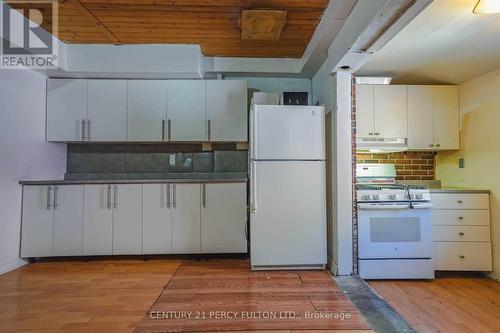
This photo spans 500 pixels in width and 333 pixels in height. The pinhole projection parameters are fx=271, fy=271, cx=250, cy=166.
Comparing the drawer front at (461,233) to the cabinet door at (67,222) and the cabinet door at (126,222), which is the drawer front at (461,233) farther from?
the cabinet door at (67,222)

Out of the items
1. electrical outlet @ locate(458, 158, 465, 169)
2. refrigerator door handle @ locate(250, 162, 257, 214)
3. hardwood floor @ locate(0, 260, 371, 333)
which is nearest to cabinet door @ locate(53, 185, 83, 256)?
hardwood floor @ locate(0, 260, 371, 333)

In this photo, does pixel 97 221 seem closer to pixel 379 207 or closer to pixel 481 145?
pixel 379 207

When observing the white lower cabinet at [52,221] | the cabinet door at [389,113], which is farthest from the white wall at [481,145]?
the white lower cabinet at [52,221]

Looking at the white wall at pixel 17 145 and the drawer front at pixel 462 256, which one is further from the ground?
the white wall at pixel 17 145

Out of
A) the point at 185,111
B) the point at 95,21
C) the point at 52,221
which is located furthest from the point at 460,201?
the point at 52,221

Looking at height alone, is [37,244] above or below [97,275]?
above

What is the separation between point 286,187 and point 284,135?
0.50m

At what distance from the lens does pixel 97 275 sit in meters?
2.62

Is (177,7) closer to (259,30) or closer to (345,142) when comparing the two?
(259,30)

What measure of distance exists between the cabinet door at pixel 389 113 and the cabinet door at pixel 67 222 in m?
3.45

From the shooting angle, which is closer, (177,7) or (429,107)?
(177,7)

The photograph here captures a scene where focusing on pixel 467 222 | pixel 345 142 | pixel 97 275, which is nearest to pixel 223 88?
pixel 345 142

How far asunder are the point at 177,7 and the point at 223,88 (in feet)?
3.61

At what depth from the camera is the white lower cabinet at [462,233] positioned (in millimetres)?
2777
